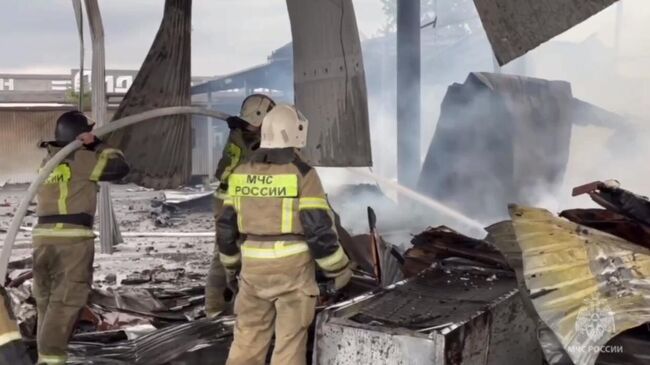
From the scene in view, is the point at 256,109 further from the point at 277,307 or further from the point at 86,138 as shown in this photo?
the point at 277,307

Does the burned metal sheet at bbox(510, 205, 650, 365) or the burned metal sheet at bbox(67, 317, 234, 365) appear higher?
the burned metal sheet at bbox(510, 205, 650, 365)

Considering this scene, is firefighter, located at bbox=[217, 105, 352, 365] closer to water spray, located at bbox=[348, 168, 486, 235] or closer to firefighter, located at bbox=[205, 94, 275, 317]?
firefighter, located at bbox=[205, 94, 275, 317]

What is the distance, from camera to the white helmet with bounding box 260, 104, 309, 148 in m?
3.22

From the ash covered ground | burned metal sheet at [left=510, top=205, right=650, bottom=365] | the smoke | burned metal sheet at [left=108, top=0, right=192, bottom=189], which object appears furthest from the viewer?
the smoke

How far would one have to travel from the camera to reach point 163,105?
5984 millimetres

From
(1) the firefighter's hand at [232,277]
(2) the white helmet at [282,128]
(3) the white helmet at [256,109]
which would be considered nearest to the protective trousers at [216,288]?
(1) the firefighter's hand at [232,277]

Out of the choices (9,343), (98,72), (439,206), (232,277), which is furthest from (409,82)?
(9,343)

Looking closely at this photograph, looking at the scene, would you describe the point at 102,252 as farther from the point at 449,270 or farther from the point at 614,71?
the point at 614,71

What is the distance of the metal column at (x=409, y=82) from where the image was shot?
845 centimetres

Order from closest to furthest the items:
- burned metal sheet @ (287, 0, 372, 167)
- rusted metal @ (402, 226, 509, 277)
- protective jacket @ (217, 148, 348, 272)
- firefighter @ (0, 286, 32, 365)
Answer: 1. firefighter @ (0, 286, 32, 365)
2. protective jacket @ (217, 148, 348, 272)
3. rusted metal @ (402, 226, 509, 277)
4. burned metal sheet @ (287, 0, 372, 167)

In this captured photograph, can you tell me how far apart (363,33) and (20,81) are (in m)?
21.2

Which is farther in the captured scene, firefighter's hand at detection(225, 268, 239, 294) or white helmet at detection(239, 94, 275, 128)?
white helmet at detection(239, 94, 275, 128)

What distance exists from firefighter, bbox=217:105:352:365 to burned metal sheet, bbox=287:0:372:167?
2.05 metres

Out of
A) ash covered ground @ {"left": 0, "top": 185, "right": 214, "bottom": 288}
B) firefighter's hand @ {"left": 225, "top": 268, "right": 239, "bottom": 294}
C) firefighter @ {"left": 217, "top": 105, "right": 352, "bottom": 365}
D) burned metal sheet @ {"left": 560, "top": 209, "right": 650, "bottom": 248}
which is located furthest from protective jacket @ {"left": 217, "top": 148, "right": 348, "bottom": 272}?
ash covered ground @ {"left": 0, "top": 185, "right": 214, "bottom": 288}
